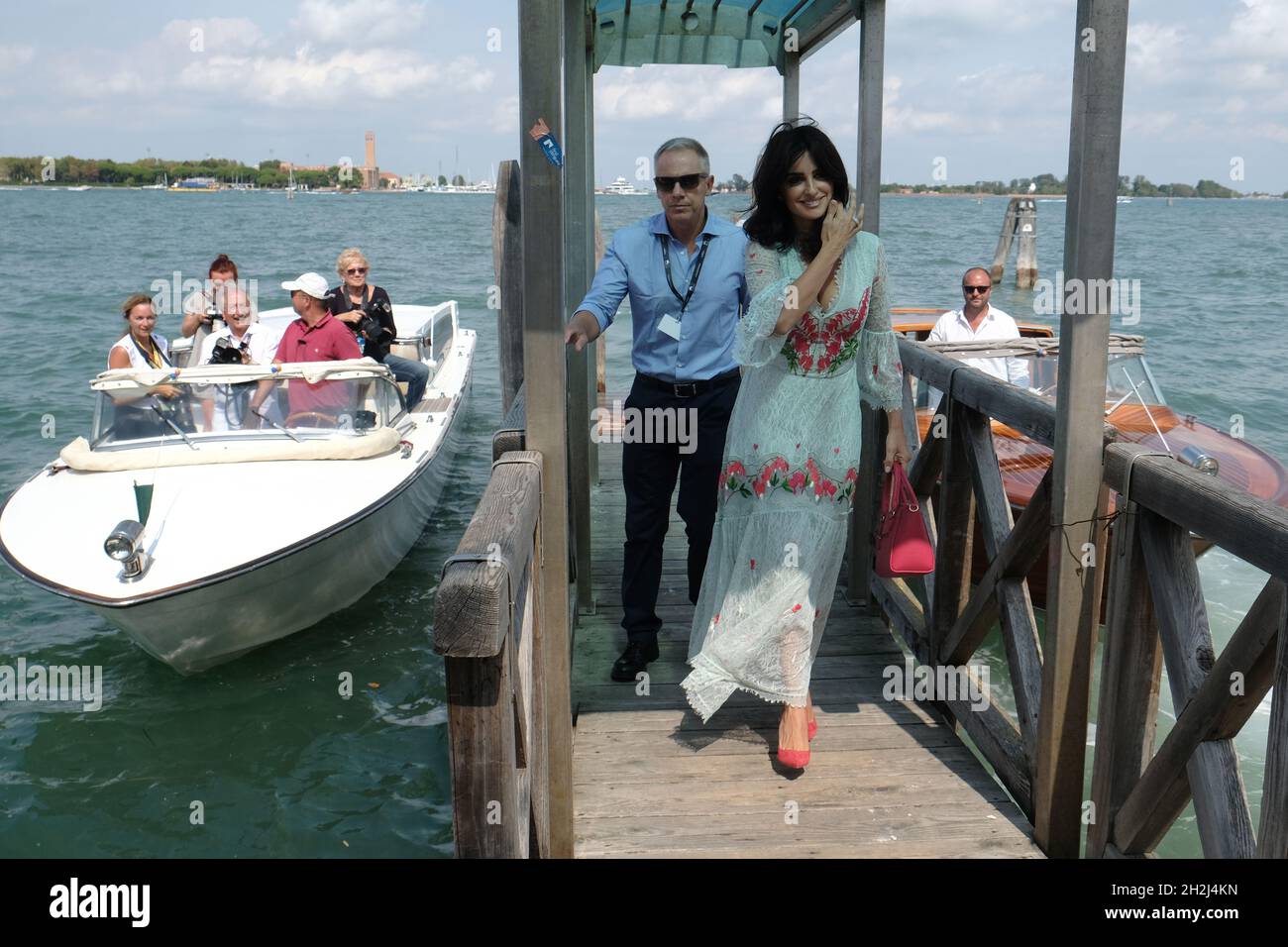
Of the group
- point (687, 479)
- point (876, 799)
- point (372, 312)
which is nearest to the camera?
point (876, 799)

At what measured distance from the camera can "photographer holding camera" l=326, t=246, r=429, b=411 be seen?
9484 mm

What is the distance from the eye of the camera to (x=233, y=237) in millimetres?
58375

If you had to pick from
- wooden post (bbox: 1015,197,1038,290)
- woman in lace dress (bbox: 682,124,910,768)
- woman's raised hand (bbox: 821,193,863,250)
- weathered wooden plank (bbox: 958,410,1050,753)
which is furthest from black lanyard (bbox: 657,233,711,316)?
wooden post (bbox: 1015,197,1038,290)

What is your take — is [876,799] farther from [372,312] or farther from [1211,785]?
[372,312]

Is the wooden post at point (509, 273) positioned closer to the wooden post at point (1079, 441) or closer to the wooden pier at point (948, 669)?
the wooden pier at point (948, 669)

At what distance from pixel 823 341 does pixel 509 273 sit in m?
3.91

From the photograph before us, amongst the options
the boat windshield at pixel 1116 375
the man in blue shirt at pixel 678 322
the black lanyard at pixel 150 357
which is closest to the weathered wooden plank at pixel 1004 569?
the man in blue shirt at pixel 678 322

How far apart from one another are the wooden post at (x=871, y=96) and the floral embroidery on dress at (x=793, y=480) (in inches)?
60.9

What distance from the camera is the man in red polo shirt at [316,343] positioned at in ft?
25.9

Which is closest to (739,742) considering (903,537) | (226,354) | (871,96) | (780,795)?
(780,795)

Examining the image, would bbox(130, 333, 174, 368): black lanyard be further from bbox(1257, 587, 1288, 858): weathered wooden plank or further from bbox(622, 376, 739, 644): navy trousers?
bbox(1257, 587, 1288, 858): weathered wooden plank

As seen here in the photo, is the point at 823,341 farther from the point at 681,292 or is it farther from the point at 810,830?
the point at 810,830
